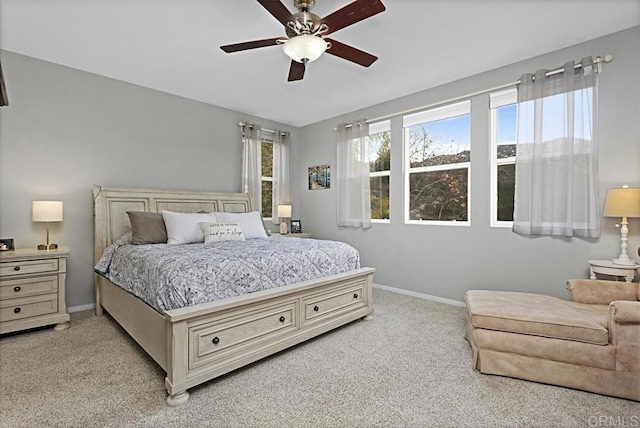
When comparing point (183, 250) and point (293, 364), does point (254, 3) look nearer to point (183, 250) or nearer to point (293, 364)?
point (183, 250)

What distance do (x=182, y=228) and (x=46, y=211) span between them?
121cm

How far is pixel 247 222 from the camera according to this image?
375 cm

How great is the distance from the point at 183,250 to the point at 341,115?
3337 millimetres

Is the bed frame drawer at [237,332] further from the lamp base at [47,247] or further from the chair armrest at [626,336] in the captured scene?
the lamp base at [47,247]

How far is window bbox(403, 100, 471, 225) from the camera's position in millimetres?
3789

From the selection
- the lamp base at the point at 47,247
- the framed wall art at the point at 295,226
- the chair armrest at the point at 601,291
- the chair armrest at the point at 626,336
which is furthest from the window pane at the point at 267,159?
the chair armrest at the point at 626,336

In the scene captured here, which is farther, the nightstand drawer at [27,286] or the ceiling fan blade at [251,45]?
the nightstand drawer at [27,286]

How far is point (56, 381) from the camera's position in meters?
2.04

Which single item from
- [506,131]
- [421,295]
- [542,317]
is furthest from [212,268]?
[506,131]

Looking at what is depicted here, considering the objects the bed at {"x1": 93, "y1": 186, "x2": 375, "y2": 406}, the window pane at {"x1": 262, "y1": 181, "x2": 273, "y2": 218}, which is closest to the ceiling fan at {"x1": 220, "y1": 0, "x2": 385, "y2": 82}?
the bed at {"x1": 93, "y1": 186, "x2": 375, "y2": 406}

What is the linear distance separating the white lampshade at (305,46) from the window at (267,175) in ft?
10.3

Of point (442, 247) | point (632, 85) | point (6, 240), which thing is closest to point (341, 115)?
point (442, 247)

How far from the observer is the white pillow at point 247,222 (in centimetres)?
366

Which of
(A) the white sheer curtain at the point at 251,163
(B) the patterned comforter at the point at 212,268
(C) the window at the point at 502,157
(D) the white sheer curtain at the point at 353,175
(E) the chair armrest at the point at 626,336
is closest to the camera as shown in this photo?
(E) the chair armrest at the point at 626,336
